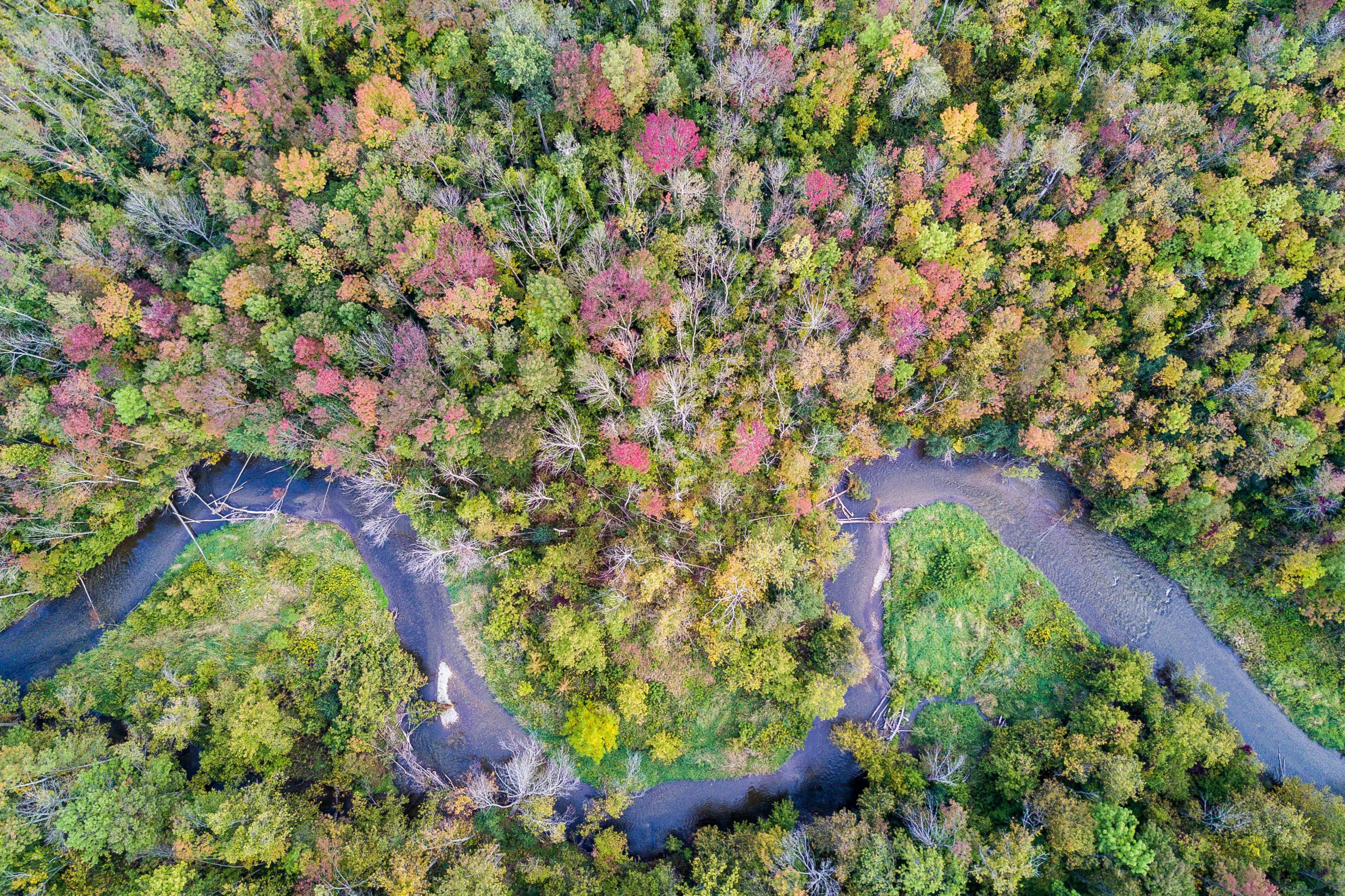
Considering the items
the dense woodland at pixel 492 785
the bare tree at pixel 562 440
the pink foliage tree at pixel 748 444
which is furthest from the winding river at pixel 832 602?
the bare tree at pixel 562 440

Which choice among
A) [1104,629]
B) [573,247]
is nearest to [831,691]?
[1104,629]

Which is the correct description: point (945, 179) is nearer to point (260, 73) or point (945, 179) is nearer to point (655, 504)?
point (655, 504)

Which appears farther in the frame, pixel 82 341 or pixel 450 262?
pixel 82 341

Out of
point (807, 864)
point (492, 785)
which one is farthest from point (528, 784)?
point (807, 864)

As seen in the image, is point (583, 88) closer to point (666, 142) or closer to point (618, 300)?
point (666, 142)

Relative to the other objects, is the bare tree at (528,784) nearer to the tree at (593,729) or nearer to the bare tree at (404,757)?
the tree at (593,729)

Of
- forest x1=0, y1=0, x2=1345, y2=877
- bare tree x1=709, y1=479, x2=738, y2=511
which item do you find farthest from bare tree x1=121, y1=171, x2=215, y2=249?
bare tree x1=709, y1=479, x2=738, y2=511
